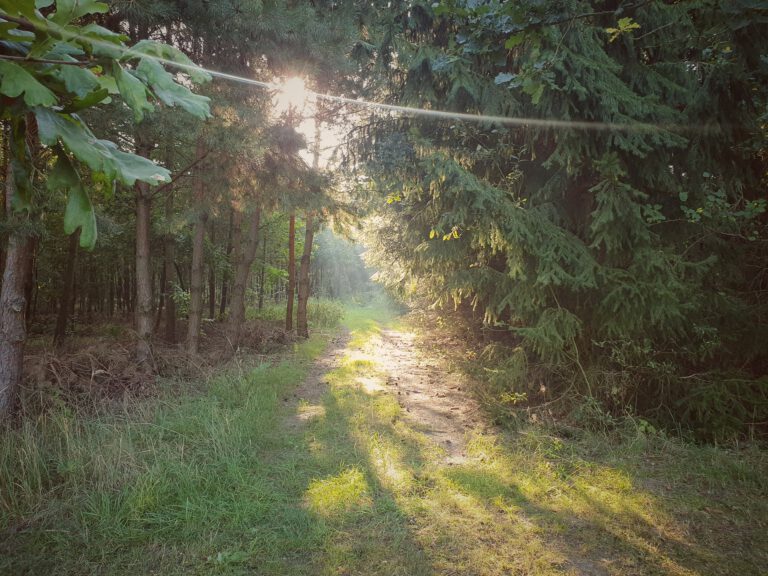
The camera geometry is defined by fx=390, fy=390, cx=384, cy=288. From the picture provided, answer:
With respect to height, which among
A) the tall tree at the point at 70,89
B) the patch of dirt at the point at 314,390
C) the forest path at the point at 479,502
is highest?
the tall tree at the point at 70,89

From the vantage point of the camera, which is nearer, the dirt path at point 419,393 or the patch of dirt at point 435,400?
the patch of dirt at point 435,400

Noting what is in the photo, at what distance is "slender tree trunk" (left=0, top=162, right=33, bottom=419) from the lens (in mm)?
5336

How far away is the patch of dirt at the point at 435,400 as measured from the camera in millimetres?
5871

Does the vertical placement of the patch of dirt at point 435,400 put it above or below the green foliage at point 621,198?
below

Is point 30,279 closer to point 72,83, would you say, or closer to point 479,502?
point 479,502

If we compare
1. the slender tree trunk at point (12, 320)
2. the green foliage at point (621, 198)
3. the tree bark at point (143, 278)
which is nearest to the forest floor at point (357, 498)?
the slender tree trunk at point (12, 320)

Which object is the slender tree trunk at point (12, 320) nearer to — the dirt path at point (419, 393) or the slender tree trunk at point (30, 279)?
the slender tree trunk at point (30, 279)

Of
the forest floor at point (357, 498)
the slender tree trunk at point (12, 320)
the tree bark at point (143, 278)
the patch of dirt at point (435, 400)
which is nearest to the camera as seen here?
the forest floor at point (357, 498)

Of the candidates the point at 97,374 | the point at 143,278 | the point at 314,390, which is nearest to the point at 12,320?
the point at 97,374

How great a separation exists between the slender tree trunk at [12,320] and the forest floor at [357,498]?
80 centimetres

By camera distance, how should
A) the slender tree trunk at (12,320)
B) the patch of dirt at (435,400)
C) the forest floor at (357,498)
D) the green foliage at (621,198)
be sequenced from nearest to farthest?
the forest floor at (357,498), the green foliage at (621,198), the slender tree trunk at (12,320), the patch of dirt at (435,400)

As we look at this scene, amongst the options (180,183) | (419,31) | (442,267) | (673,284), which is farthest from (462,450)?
(180,183)

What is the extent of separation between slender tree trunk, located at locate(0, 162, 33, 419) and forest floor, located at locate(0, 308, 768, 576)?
2.62 ft

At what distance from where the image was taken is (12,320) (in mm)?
5430
